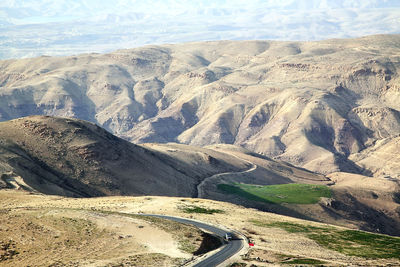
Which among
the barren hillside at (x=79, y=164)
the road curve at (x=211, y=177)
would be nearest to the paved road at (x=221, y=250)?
the barren hillside at (x=79, y=164)

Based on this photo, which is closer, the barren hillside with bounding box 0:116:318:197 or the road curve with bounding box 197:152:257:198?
the barren hillside with bounding box 0:116:318:197

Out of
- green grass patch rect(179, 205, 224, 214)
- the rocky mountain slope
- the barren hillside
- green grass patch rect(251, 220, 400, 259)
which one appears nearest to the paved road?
green grass patch rect(179, 205, 224, 214)

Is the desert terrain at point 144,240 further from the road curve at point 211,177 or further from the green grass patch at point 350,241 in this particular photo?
the road curve at point 211,177

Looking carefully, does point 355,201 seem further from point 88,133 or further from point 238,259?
point 238,259

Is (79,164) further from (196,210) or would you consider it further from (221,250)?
(221,250)

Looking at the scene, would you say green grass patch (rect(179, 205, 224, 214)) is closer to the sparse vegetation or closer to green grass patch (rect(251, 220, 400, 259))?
green grass patch (rect(251, 220, 400, 259))

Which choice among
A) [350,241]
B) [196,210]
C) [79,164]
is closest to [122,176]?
[79,164]
